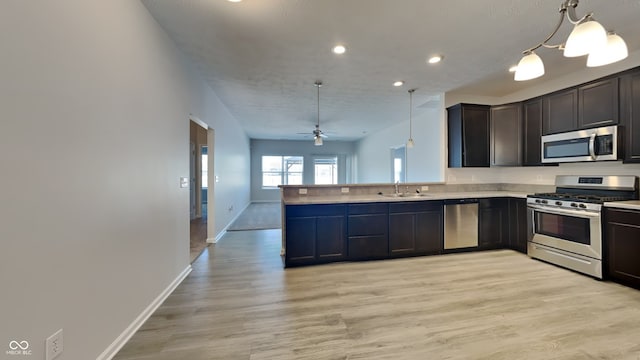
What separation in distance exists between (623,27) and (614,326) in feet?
9.22

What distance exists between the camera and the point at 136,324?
6.61 feet

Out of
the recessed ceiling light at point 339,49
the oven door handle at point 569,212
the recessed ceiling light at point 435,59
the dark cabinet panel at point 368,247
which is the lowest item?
the dark cabinet panel at point 368,247

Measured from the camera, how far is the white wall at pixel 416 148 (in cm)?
→ 502

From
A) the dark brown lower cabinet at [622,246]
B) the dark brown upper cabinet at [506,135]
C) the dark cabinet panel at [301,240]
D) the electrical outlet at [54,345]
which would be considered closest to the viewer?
the electrical outlet at [54,345]

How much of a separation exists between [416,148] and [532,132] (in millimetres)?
2487

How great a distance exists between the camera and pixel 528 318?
2.12 meters

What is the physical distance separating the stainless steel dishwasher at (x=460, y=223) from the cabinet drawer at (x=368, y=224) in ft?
3.29

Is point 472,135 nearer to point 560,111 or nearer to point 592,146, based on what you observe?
point 560,111

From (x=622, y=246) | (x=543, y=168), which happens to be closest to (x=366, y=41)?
(x=622, y=246)

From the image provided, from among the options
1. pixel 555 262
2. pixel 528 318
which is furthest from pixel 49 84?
pixel 555 262

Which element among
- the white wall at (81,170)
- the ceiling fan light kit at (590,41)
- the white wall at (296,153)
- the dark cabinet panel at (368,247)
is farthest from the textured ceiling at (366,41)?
the white wall at (296,153)

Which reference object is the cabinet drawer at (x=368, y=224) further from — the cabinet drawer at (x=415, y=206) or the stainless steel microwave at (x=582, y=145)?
the stainless steel microwave at (x=582, y=145)

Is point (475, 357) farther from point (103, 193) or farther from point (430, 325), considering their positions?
point (103, 193)

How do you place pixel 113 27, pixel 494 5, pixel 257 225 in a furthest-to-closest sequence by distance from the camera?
pixel 257 225 < pixel 494 5 < pixel 113 27
